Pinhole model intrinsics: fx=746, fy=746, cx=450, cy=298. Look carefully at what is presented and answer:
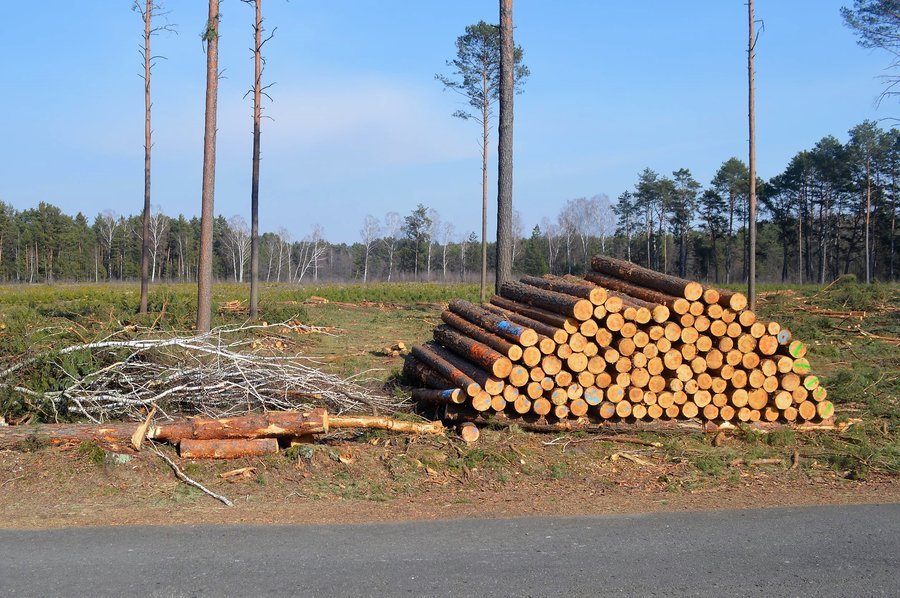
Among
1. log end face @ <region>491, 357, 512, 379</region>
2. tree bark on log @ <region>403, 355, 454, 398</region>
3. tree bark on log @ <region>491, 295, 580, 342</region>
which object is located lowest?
tree bark on log @ <region>403, 355, 454, 398</region>

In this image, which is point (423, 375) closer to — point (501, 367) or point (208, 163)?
point (501, 367)

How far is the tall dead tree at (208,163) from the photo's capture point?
13766 millimetres

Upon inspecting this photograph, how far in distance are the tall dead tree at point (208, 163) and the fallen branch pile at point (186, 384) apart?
409 cm

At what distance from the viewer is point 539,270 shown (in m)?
70.2

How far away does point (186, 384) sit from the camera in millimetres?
9109

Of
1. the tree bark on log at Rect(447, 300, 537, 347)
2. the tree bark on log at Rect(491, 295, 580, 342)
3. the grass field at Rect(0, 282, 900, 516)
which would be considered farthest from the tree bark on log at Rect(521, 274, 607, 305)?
the grass field at Rect(0, 282, 900, 516)

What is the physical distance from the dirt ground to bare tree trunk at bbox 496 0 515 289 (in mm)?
7124

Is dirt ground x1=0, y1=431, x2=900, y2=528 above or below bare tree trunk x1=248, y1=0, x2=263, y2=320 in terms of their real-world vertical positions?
below

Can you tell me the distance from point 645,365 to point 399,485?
11.4 feet

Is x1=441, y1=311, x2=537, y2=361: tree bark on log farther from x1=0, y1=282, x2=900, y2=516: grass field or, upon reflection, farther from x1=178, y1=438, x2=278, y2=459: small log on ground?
x1=178, y1=438, x2=278, y2=459: small log on ground

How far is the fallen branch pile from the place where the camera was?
8773 mm

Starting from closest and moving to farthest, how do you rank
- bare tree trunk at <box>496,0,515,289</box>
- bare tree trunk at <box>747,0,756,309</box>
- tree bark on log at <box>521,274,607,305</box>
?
tree bark on log at <box>521,274,607,305</box> → bare tree trunk at <box>496,0,515,289</box> → bare tree trunk at <box>747,0,756,309</box>

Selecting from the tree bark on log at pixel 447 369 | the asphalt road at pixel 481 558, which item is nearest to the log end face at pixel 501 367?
the tree bark on log at pixel 447 369

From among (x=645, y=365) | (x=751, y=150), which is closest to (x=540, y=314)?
(x=645, y=365)
